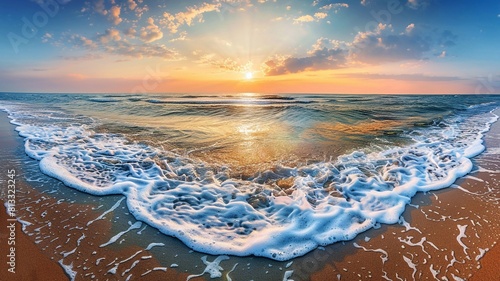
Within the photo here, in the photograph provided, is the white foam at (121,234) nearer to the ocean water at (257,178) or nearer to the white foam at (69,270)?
the ocean water at (257,178)

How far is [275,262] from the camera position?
3162mm

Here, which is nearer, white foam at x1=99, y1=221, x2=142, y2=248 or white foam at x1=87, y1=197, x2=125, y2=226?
white foam at x1=99, y1=221, x2=142, y2=248

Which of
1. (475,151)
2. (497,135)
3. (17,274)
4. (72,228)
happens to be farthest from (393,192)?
(497,135)

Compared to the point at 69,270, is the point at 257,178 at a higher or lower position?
higher

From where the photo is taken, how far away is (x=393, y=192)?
4.86 metres

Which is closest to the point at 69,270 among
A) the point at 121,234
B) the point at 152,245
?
the point at 121,234

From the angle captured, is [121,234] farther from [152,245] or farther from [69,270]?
[69,270]

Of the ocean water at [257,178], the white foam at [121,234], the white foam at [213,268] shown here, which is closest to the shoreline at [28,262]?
the white foam at [121,234]

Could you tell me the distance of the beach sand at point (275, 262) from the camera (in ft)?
9.57

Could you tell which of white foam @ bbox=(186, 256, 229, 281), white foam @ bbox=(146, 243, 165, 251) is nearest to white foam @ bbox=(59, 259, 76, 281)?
white foam @ bbox=(146, 243, 165, 251)

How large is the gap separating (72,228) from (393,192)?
207 inches

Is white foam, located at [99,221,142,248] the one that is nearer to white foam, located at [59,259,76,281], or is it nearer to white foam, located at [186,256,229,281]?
white foam, located at [59,259,76,281]

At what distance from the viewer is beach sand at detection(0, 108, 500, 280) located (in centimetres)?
292

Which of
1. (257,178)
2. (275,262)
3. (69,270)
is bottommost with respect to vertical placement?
(275,262)
